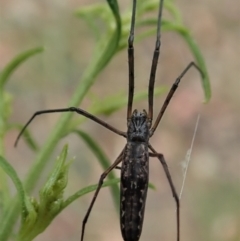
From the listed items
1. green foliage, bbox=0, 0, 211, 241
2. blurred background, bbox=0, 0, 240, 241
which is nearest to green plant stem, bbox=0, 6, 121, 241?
green foliage, bbox=0, 0, 211, 241

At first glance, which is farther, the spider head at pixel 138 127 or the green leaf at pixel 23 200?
the spider head at pixel 138 127

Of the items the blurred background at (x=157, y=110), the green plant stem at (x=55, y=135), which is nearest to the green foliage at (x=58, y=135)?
the green plant stem at (x=55, y=135)

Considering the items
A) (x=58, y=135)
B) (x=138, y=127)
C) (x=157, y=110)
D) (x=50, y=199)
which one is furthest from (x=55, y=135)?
(x=157, y=110)

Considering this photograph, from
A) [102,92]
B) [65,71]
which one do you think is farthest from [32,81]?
[102,92]

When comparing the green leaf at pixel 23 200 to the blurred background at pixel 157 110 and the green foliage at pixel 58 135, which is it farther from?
the blurred background at pixel 157 110

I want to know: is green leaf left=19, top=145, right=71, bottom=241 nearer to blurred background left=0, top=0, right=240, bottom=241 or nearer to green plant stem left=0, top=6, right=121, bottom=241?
green plant stem left=0, top=6, right=121, bottom=241

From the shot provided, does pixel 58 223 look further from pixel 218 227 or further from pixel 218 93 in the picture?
pixel 218 93

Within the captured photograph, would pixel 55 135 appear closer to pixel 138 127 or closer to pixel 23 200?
pixel 23 200
